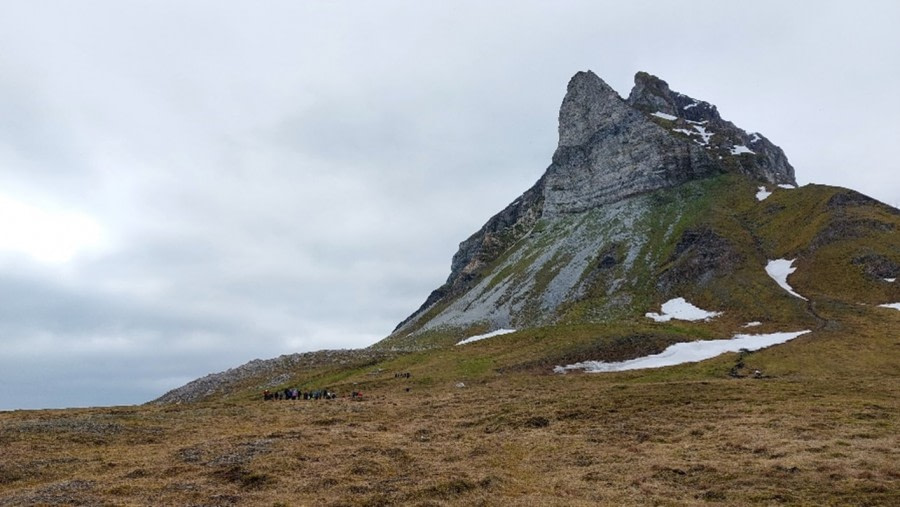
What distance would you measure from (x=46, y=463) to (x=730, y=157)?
6666 inches

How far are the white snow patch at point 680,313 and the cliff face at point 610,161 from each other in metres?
47.3

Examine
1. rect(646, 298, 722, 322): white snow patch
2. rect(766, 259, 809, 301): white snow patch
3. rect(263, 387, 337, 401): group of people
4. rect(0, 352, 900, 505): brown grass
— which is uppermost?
rect(766, 259, 809, 301): white snow patch

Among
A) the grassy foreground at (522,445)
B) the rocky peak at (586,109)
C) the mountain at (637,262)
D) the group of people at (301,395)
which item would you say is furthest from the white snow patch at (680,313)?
the rocky peak at (586,109)

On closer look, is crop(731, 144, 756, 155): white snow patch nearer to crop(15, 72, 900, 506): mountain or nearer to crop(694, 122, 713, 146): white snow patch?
crop(694, 122, 713, 146): white snow patch

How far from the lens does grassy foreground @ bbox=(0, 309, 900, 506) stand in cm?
2414

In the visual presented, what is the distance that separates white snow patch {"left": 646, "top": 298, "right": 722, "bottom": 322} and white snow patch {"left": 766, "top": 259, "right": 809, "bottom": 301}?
1410cm

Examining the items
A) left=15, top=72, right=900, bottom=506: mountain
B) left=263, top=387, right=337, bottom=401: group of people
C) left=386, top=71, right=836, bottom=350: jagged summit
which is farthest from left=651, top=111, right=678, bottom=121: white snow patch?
left=263, top=387, right=337, bottom=401: group of people

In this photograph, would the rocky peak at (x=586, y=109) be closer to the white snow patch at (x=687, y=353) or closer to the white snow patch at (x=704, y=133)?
the white snow patch at (x=704, y=133)

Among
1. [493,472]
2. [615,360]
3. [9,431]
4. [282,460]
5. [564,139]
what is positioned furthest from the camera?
[564,139]

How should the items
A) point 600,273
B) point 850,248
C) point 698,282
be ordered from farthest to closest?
point 600,273, point 698,282, point 850,248

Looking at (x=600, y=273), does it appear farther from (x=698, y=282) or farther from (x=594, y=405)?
(x=594, y=405)

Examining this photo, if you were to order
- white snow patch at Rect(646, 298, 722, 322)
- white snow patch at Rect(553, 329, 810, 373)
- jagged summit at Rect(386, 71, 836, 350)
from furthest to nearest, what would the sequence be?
1. jagged summit at Rect(386, 71, 836, 350)
2. white snow patch at Rect(646, 298, 722, 322)
3. white snow patch at Rect(553, 329, 810, 373)

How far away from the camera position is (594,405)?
147ft

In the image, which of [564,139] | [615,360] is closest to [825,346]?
[615,360]
